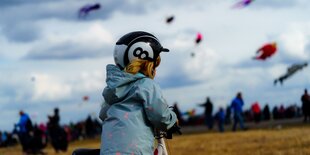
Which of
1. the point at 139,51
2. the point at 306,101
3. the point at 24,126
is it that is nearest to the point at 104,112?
the point at 139,51

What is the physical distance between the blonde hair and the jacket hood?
7 cm

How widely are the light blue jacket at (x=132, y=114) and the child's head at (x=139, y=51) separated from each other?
0.79ft

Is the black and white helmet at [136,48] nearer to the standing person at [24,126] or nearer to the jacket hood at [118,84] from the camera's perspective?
the jacket hood at [118,84]

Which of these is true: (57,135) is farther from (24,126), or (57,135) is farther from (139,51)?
(139,51)

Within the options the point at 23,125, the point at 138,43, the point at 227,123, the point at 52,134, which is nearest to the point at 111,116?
the point at 138,43

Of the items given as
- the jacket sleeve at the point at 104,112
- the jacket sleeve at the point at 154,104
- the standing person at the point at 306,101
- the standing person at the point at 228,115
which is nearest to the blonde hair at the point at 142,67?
the jacket sleeve at the point at 154,104

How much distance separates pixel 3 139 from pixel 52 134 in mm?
25150

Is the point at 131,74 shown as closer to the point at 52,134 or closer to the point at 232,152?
the point at 232,152

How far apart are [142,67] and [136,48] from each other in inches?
7.7

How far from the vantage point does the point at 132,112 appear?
647cm

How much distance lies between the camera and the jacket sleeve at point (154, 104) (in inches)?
253

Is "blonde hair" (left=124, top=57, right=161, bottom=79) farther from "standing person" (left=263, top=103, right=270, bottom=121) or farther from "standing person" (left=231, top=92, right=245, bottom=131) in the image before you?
"standing person" (left=263, top=103, right=270, bottom=121)

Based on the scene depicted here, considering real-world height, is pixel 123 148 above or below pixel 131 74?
below

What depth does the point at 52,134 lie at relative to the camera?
32.7m
